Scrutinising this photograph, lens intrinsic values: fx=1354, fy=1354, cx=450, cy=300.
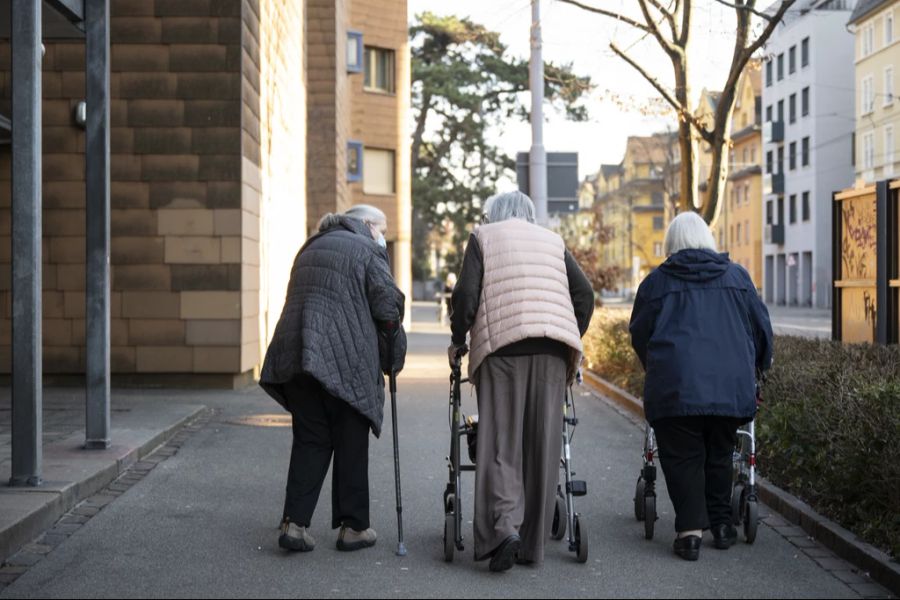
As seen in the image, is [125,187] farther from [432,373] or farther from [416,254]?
[416,254]

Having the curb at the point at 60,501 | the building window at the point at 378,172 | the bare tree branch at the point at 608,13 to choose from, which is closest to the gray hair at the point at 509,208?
the curb at the point at 60,501

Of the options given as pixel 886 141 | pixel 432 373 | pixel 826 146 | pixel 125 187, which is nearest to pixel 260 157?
pixel 125 187

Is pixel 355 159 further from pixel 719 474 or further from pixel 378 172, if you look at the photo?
pixel 719 474

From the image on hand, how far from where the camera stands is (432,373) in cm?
1998

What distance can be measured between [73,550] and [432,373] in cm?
1346

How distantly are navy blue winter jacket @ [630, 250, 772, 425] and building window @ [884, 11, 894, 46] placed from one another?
55023mm

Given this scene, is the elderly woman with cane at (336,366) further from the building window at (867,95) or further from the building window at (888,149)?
the building window at (867,95)

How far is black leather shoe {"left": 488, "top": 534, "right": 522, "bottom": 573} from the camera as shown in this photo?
605cm

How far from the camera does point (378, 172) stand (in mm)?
38281

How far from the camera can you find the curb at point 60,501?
6418mm

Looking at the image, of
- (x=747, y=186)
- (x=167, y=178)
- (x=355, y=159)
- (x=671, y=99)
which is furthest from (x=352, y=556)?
(x=747, y=186)

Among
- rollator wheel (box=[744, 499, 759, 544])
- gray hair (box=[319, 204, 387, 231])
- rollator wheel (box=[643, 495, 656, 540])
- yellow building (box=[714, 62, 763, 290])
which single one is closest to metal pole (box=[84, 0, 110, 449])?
gray hair (box=[319, 204, 387, 231])

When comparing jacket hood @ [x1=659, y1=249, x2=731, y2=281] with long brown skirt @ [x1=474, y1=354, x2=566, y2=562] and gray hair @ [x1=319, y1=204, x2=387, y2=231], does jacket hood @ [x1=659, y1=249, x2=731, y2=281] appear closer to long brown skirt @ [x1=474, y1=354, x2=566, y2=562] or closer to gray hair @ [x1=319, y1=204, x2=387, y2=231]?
long brown skirt @ [x1=474, y1=354, x2=566, y2=562]

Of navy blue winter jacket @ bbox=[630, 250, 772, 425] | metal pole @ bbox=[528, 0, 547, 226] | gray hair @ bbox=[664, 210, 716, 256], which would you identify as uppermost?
metal pole @ bbox=[528, 0, 547, 226]
